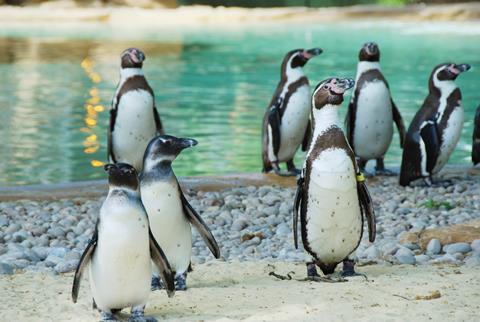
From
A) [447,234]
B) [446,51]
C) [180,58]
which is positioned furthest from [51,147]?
[446,51]

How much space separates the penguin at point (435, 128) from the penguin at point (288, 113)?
3.41 feet

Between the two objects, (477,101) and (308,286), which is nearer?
(308,286)

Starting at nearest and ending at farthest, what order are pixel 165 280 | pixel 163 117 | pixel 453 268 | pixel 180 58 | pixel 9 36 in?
pixel 165 280
pixel 453 268
pixel 163 117
pixel 180 58
pixel 9 36

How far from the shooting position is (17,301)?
4.78 metres

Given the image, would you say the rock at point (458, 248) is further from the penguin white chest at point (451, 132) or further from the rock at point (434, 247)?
the penguin white chest at point (451, 132)

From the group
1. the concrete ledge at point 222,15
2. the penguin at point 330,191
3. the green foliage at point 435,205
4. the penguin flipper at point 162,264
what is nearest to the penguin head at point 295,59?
the green foliage at point 435,205

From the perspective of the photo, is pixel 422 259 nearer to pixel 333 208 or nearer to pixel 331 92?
pixel 333 208

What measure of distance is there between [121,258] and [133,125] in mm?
4441

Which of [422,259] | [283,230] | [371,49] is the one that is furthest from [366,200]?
[371,49]

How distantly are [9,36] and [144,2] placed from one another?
23.4ft

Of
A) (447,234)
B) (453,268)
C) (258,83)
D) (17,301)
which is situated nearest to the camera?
(17,301)

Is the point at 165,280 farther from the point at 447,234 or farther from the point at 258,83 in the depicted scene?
the point at 258,83

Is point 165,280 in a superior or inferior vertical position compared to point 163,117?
superior

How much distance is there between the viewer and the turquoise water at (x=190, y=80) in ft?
37.3
